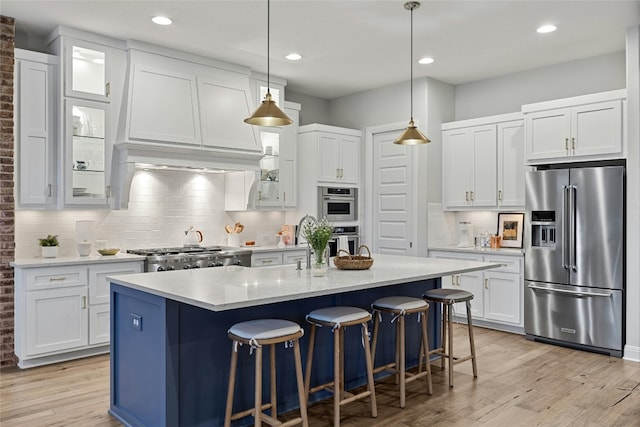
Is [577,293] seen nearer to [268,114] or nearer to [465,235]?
[465,235]

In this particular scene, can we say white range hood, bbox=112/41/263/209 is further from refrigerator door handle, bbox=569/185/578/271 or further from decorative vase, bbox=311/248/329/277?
refrigerator door handle, bbox=569/185/578/271

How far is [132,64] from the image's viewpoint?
196 inches

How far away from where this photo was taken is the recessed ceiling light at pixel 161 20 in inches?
173

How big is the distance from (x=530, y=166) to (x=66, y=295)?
15.5ft

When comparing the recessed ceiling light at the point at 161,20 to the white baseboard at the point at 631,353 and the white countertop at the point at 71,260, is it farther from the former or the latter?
the white baseboard at the point at 631,353

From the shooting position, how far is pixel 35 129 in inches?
181

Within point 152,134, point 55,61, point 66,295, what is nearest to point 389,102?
point 152,134

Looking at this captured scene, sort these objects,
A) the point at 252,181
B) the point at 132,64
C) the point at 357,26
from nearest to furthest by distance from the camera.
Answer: the point at 357,26 < the point at 132,64 < the point at 252,181

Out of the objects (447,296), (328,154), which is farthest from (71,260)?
(328,154)

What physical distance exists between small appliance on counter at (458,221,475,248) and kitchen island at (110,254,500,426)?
283 cm

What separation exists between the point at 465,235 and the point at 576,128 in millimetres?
1880

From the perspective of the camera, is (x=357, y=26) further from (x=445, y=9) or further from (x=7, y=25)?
(x=7, y=25)

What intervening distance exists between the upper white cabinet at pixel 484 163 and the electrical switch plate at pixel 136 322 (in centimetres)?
429

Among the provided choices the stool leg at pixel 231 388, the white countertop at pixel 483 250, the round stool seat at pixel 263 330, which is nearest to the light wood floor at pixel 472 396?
the stool leg at pixel 231 388
